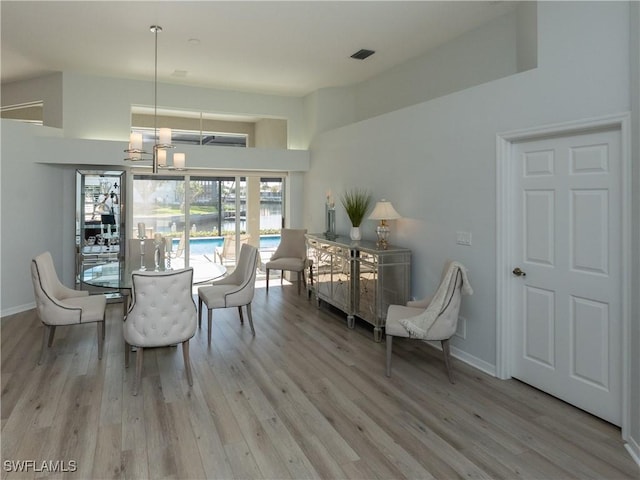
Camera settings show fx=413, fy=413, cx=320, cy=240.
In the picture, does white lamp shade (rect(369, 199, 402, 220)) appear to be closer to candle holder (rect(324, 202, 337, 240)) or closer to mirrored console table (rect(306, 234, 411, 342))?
mirrored console table (rect(306, 234, 411, 342))

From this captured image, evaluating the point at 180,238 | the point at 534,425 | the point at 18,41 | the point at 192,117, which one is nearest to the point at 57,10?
the point at 18,41

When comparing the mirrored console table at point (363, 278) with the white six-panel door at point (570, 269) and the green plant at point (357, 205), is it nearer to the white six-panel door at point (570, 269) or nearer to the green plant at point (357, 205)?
the green plant at point (357, 205)

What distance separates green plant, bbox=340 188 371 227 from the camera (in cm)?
546

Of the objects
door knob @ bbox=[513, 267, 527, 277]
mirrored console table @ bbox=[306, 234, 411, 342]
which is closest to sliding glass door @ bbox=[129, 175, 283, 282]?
mirrored console table @ bbox=[306, 234, 411, 342]

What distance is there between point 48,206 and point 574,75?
21.0ft

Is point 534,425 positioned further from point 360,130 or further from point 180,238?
point 180,238

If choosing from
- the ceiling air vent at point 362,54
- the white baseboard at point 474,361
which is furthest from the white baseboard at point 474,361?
the ceiling air vent at point 362,54

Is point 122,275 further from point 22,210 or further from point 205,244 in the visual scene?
point 205,244

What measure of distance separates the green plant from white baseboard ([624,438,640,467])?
3.56 m

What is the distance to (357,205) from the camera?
5.49m

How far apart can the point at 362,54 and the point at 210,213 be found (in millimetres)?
3766

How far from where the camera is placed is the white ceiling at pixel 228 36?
395cm

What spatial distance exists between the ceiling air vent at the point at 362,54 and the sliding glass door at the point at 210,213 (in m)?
2.99

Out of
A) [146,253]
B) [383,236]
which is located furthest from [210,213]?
[383,236]
